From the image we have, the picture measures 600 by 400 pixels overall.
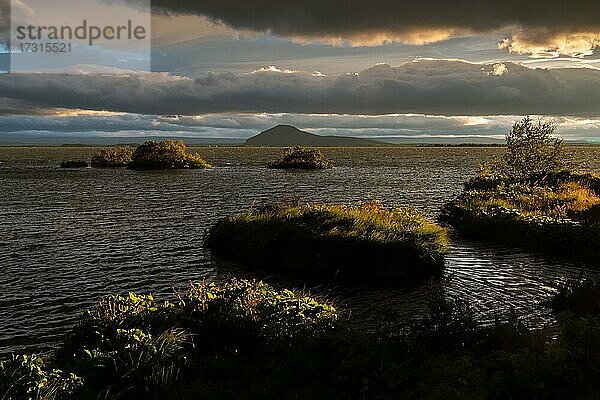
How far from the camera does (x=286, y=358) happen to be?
11328mm

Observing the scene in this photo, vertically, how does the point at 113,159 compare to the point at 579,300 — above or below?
above

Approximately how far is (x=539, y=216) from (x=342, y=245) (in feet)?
45.4

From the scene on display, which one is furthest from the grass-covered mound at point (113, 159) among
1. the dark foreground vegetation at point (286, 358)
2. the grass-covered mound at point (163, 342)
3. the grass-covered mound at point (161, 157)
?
the dark foreground vegetation at point (286, 358)

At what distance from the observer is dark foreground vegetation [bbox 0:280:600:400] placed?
966 cm

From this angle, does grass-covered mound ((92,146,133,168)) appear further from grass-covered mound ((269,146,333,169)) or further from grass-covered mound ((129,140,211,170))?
grass-covered mound ((269,146,333,169))

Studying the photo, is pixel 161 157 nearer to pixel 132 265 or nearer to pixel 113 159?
pixel 113 159

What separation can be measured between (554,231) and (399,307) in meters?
12.6

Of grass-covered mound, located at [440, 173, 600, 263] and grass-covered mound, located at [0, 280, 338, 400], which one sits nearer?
grass-covered mound, located at [0, 280, 338, 400]

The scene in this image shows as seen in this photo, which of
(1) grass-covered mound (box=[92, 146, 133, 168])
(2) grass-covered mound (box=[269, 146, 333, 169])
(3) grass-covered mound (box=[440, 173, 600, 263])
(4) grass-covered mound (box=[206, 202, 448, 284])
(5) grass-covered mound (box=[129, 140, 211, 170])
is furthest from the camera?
(1) grass-covered mound (box=[92, 146, 133, 168])

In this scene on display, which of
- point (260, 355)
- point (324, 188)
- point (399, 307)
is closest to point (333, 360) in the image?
point (260, 355)

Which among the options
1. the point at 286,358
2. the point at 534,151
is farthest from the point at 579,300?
the point at 534,151

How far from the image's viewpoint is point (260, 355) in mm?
12109

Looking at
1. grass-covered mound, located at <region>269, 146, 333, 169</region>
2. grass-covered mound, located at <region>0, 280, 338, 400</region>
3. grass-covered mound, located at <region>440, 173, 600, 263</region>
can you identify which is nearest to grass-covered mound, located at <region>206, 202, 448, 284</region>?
grass-covered mound, located at <region>440, 173, 600, 263</region>

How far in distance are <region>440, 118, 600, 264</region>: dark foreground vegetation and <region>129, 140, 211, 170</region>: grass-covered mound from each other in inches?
2547
